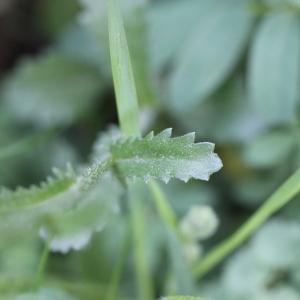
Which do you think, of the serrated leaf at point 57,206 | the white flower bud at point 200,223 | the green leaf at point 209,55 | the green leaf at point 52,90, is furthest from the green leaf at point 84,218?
the green leaf at point 52,90

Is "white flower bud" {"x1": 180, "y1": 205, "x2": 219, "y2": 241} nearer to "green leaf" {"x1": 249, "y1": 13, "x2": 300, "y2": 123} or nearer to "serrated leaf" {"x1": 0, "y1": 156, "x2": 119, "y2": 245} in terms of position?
"serrated leaf" {"x1": 0, "y1": 156, "x2": 119, "y2": 245}

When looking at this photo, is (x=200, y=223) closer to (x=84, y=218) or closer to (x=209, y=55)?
(x=84, y=218)

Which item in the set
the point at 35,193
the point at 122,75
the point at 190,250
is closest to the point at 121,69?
the point at 122,75

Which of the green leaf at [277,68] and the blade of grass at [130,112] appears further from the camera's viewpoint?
the green leaf at [277,68]

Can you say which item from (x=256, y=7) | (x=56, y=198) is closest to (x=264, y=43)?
(x=256, y=7)

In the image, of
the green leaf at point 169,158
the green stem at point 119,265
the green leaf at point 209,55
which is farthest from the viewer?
the green leaf at point 209,55

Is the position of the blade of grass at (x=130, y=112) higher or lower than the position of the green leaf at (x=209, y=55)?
lower

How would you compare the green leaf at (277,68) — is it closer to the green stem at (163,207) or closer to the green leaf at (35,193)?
the green stem at (163,207)
